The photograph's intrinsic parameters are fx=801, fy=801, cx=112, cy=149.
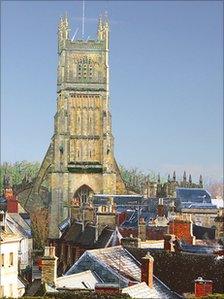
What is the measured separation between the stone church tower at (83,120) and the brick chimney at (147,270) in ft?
176

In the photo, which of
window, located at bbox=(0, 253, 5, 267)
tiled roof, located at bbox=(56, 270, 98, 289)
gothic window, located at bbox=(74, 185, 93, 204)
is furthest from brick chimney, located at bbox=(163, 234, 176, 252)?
gothic window, located at bbox=(74, 185, 93, 204)

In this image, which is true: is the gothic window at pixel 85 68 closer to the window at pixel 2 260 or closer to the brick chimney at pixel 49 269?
the window at pixel 2 260

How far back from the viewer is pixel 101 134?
78.9 meters

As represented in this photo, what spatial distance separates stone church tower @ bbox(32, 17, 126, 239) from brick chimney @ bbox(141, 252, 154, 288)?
53713 mm

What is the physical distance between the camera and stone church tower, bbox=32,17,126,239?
77375 mm

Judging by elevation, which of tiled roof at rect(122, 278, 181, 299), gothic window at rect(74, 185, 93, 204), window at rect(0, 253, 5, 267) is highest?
gothic window at rect(74, 185, 93, 204)

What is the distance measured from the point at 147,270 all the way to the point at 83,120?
57350 mm

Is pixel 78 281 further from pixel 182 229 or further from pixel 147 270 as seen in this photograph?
pixel 182 229

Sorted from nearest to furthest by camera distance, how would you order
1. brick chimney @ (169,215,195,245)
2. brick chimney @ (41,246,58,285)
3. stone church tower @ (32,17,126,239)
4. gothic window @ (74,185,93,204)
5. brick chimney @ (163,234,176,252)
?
brick chimney @ (41,246,58,285) < brick chimney @ (163,234,176,252) < brick chimney @ (169,215,195,245) < gothic window @ (74,185,93,204) < stone church tower @ (32,17,126,239)

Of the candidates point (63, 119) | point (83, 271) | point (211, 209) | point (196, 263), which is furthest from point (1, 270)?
point (63, 119)

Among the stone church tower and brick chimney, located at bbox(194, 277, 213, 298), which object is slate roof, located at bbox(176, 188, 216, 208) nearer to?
the stone church tower

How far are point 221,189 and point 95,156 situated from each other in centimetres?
1292

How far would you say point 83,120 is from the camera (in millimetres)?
79500

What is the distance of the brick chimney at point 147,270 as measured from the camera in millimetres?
22441
